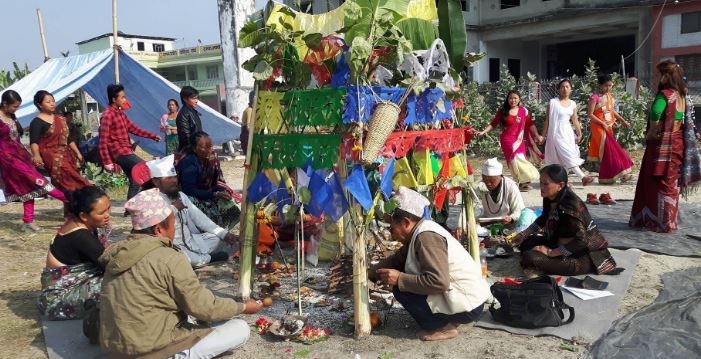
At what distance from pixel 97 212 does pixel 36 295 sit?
1.52 metres

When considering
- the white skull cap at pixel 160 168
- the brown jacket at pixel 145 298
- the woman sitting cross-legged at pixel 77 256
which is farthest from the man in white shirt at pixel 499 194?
the woman sitting cross-legged at pixel 77 256

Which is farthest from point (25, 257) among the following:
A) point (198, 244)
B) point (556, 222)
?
point (556, 222)

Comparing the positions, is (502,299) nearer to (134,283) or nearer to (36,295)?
(134,283)

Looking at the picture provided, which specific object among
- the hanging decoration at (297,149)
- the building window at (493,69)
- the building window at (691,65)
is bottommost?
the hanging decoration at (297,149)

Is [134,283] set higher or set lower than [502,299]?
higher

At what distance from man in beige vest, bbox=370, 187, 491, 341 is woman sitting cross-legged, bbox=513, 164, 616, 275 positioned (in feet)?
4.14

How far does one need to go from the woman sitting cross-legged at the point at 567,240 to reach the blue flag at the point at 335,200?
1.86 metres

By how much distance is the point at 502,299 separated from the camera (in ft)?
11.8

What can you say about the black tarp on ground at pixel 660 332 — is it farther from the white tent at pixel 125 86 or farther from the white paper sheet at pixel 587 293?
the white tent at pixel 125 86

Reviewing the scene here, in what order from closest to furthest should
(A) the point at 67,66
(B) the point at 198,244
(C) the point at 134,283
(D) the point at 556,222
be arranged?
(C) the point at 134,283 < (D) the point at 556,222 < (B) the point at 198,244 < (A) the point at 67,66

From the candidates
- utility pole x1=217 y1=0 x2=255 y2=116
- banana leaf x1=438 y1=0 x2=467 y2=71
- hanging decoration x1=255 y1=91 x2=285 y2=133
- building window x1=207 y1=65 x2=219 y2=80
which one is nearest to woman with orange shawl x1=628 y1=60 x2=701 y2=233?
banana leaf x1=438 y1=0 x2=467 y2=71

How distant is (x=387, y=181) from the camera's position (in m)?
3.60

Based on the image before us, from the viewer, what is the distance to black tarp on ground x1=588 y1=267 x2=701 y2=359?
123 inches

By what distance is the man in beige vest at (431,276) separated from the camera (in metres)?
3.21
